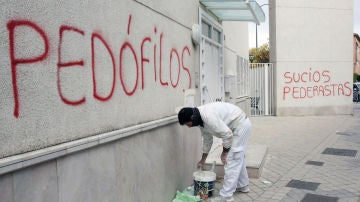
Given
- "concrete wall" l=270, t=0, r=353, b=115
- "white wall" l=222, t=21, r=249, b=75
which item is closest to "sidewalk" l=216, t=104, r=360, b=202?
"white wall" l=222, t=21, r=249, b=75

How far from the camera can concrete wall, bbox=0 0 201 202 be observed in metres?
2.25

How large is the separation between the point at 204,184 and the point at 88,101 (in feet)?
7.57

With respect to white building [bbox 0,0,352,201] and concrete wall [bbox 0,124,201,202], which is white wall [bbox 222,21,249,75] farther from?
concrete wall [bbox 0,124,201,202]

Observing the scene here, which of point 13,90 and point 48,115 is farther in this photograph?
point 48,115

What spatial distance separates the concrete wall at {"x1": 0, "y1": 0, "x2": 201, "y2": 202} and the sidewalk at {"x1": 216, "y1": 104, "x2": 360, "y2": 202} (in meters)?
1.70

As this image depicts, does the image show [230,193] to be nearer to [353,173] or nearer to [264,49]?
[353,173]

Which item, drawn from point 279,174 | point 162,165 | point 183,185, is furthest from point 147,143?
point 279,174

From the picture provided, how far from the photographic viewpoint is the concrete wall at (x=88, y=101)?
2.25m

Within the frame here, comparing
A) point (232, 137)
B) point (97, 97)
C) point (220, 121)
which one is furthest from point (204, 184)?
point (97, 97)

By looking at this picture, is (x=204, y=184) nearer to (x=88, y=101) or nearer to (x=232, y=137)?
(x=232, y=137)

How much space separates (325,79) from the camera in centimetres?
1520

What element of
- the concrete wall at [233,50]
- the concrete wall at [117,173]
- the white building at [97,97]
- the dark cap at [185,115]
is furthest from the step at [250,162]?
the concrete wall at [233,50]

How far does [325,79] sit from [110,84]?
13.8 meters

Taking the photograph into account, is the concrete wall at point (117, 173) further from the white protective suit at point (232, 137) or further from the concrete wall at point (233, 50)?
the concrete wall at point (233, 50)
